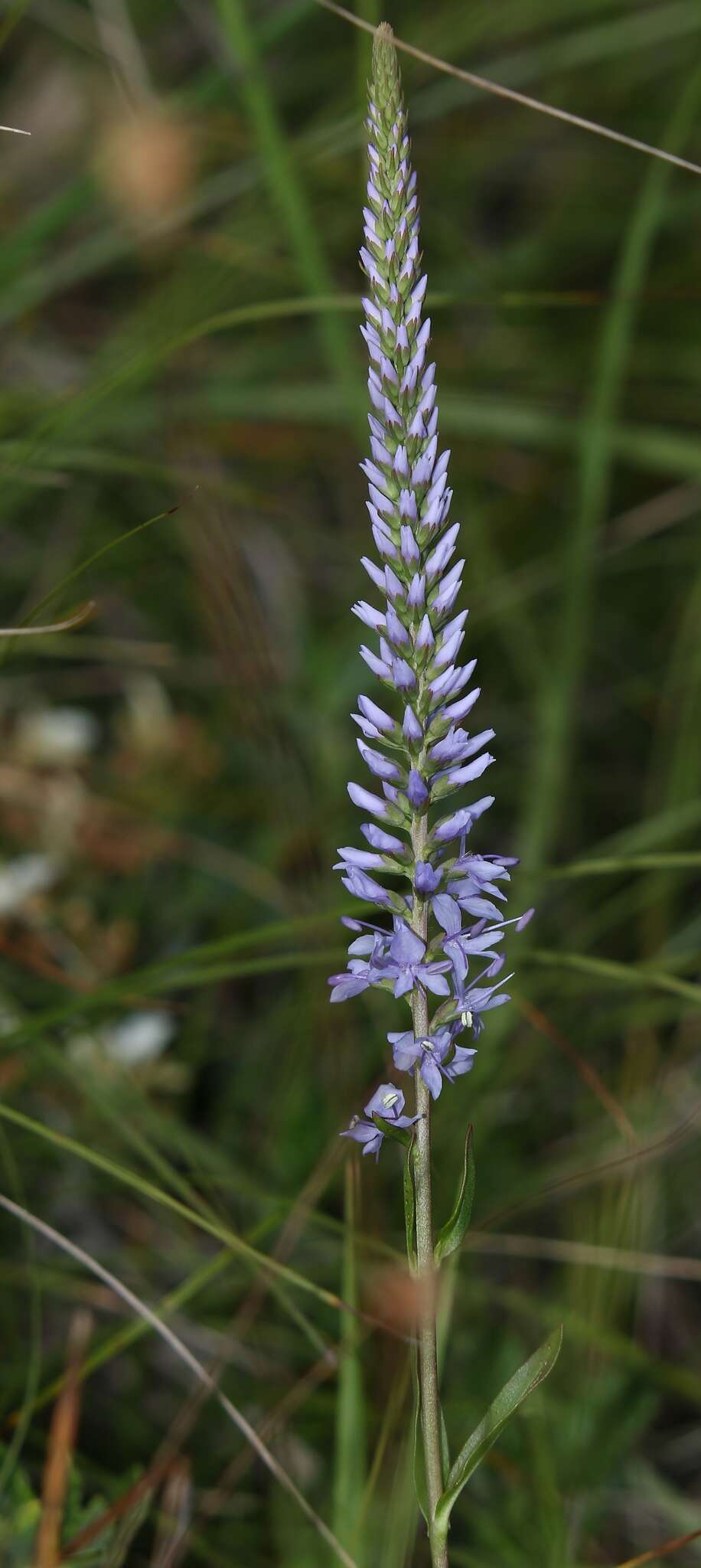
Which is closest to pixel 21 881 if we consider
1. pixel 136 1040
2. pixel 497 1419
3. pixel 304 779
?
pixel 136 1040

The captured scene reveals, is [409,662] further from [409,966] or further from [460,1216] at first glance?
[460,1216]

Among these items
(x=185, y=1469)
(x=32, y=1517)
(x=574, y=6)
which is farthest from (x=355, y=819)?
(x=574, y=6)

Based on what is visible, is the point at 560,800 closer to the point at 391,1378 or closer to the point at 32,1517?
the point at 391,1378

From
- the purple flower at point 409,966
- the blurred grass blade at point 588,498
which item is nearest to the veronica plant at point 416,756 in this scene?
the purple flower at point 409,966

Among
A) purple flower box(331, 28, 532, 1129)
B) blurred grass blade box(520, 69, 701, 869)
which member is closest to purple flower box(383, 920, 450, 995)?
purple flower box(331, 28, 532, 1129)

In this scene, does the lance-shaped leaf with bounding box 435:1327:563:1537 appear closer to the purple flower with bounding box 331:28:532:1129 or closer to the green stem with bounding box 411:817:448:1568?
the green stem with bounding box 411:817:448:1568

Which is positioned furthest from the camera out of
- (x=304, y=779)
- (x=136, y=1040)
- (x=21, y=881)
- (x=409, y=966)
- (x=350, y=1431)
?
(x=304, y=779)
